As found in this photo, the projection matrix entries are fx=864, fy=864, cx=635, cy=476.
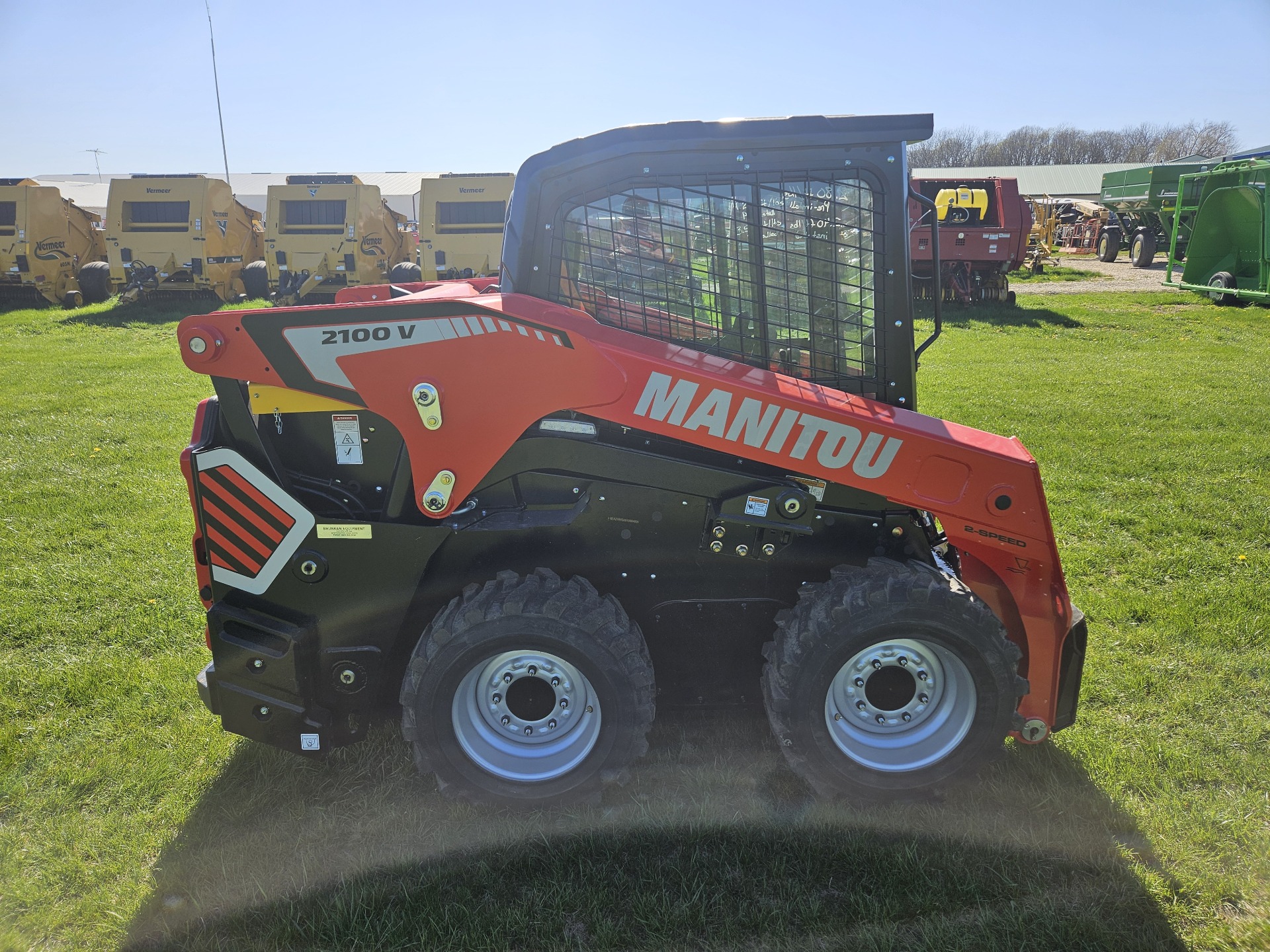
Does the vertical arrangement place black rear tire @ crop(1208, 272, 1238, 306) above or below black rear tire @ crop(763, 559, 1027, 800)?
above

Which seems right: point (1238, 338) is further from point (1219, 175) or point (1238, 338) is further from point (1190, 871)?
point (1190, 871)

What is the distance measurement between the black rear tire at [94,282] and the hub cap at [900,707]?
20.3 metres

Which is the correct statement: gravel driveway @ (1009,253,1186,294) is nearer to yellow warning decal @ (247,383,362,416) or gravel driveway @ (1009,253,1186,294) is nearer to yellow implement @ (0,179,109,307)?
yellow warning decal @ (247,383,362,416)

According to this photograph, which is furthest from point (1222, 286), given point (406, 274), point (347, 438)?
point (347, 438)

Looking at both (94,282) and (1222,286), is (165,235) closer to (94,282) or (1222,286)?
(94,282)

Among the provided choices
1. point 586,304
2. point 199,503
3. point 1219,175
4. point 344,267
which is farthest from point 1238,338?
point 344,267

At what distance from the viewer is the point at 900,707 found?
3.19 metres

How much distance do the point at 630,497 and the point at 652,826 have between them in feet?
3.90

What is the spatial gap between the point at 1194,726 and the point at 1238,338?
470 inches

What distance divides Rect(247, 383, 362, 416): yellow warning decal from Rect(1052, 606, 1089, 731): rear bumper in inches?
107

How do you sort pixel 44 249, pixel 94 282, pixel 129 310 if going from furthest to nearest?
pixel 94 282
pixel 44 249
pixel 129 310

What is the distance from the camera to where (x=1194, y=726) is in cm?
374

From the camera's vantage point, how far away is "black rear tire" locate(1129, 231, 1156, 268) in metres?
25.4

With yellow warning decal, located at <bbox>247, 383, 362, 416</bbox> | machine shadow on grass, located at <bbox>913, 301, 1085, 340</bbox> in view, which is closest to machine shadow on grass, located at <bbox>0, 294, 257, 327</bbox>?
machine shadow on grass, located at <bbox>913, 301, 1085, 340</bbox>
